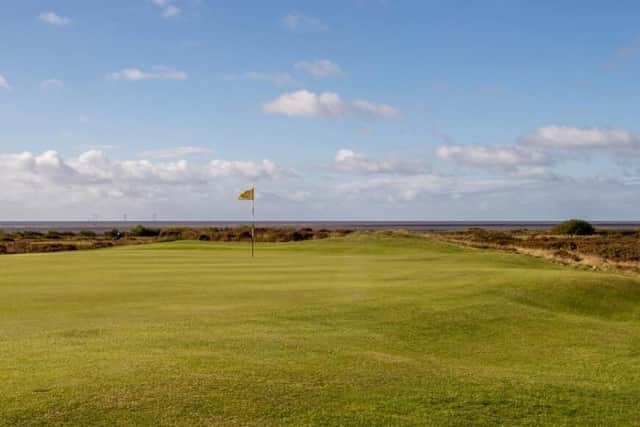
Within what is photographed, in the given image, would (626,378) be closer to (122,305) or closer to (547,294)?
(547,294)

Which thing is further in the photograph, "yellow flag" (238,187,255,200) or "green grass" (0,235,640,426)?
"yellow flag" (238,187,255,200)

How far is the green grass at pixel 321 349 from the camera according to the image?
28.2ft

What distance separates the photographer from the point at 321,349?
1203 centimetres

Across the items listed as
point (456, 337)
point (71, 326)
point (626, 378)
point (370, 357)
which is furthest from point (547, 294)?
point (71, 326)

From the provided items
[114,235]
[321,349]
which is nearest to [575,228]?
[114,235]

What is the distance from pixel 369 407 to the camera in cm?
877

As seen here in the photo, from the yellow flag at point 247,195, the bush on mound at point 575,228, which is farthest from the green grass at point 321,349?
the bush on mound at point 575,228

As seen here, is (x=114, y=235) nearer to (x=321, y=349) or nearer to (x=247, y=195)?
(x=247, y=195)

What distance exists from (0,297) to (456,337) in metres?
12.6

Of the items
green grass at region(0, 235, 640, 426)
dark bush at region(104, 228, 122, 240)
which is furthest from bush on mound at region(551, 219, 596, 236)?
green grass at region(0, 235, 640, 426)

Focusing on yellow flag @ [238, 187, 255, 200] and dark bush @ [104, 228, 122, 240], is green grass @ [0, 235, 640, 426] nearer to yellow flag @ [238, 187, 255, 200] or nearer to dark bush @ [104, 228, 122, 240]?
yellow flag @ [238, 187, 255, 200]

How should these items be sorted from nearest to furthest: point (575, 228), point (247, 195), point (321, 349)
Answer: point (321, 349), point (247, 195), point (575, 228)

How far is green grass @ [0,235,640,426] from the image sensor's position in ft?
28.2

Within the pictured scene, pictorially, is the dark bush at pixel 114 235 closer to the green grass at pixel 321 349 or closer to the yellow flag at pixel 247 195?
the yellow flag at pixel 247 195
